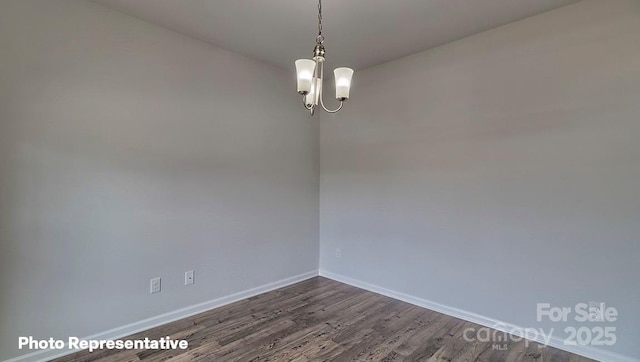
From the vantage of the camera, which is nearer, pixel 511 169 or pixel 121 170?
pixel 121 170

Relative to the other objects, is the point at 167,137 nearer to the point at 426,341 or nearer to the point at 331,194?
the point at 331,194

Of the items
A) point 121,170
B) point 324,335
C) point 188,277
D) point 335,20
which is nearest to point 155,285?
point 188,277

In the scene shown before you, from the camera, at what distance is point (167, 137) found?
2768 mm

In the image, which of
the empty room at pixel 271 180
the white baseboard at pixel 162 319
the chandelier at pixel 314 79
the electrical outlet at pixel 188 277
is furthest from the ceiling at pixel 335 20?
the white baseboard at pixel 162 319

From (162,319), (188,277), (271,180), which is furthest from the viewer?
(271,180)

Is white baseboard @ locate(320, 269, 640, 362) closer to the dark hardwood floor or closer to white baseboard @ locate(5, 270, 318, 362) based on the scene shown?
the dark hardwood floor

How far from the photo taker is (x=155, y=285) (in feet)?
8.85

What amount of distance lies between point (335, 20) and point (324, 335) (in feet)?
8.82

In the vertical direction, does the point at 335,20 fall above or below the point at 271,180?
above

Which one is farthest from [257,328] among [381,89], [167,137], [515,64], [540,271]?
[515,64]

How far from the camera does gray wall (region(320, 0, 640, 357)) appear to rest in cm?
219

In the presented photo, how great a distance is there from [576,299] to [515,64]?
6.47ft

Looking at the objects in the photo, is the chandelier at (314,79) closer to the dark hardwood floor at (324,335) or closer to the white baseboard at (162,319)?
the dark hardwood floor at (324,335)

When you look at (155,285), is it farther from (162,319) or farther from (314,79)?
(314,79)
